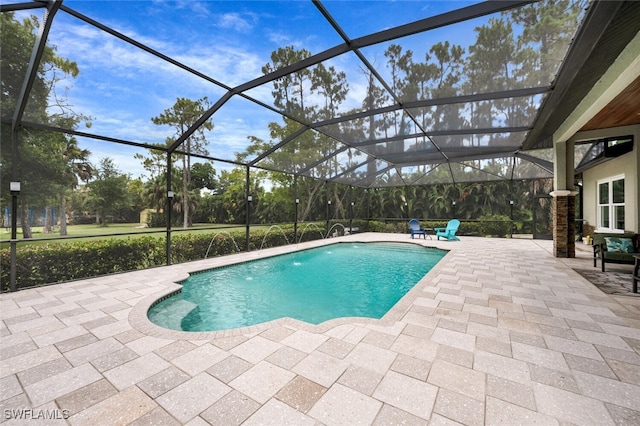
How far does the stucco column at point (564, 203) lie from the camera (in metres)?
7.09

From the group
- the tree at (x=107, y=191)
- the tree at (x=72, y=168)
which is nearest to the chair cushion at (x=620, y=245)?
the tree at (x=107, y=191)

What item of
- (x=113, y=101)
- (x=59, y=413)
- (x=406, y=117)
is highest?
(x=406, y=117)

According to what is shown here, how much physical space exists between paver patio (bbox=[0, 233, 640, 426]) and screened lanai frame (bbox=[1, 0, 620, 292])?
3.54 meters

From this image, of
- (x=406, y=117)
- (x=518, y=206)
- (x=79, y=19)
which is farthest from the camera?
(x=518, y=206)

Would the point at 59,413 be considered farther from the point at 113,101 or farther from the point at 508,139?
the point at 508,139

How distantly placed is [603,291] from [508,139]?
209 inches

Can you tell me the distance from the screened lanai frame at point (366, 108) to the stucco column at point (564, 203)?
1121 millimetres

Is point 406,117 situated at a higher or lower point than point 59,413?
higher

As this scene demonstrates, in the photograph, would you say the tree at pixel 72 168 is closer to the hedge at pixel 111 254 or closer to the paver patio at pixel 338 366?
the hedge at pixel 111 254

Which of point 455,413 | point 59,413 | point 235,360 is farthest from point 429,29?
point 59,413

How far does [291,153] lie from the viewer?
8531mm

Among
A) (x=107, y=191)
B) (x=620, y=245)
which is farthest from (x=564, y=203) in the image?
(x=107, y=191)

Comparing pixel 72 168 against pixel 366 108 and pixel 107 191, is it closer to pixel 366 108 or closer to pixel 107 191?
pixel 107 191

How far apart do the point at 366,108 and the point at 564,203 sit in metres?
6.14
